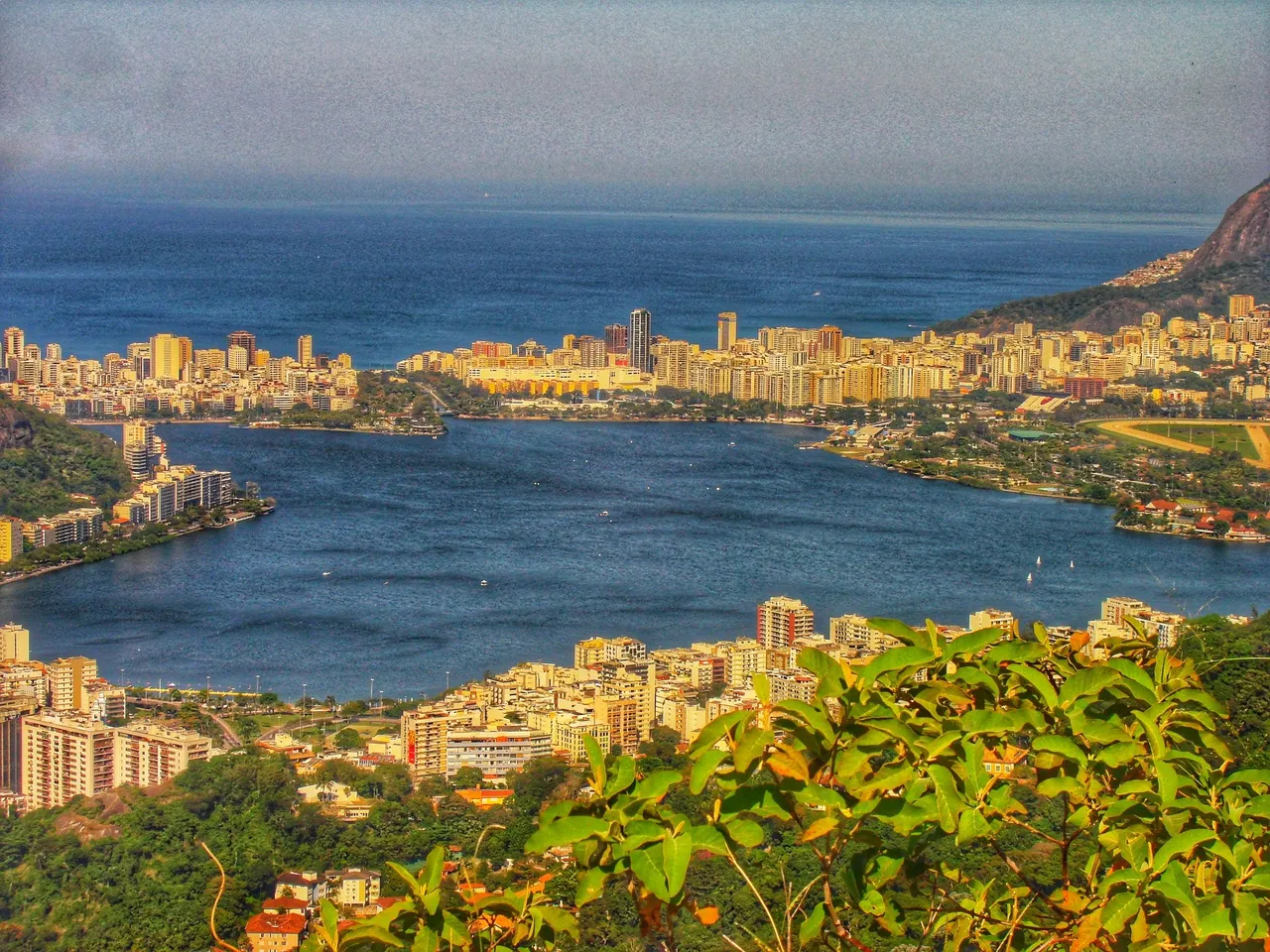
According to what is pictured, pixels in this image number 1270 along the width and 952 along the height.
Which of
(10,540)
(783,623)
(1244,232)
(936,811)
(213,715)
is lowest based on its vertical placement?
(213,715)

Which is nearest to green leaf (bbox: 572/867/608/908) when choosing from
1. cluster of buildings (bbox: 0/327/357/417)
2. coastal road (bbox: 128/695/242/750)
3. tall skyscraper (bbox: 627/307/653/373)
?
coastal road (bbox: 128/695/242/750)

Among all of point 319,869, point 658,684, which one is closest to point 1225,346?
point 658,684

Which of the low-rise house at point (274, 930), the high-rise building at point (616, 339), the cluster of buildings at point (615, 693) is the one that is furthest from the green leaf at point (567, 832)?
the high-rise building at point (616, 339)

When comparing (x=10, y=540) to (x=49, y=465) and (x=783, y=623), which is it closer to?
(x=49, y=465)

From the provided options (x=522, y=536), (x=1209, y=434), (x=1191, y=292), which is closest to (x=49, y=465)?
(x=522, y=536)

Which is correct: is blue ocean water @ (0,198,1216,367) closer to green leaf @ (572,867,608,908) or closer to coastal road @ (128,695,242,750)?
coastal road @ (128,695,242,750)

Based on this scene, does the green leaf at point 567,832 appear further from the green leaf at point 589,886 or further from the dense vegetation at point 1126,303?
the dense vegetation at point 1126,303
